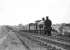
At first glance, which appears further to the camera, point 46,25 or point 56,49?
point 46,25

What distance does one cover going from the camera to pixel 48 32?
3294 cm

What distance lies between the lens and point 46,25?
109 ft

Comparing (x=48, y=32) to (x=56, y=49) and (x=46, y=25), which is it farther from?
(x=56, y=49)

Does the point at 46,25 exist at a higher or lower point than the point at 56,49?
higher

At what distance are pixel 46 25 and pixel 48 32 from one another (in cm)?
176

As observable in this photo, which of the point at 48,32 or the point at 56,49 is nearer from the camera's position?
the point at 56,49

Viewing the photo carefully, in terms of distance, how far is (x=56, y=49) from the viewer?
12133 millimetres

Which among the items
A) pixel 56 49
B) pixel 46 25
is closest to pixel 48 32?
pixel 46 25

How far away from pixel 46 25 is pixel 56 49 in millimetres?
21234
